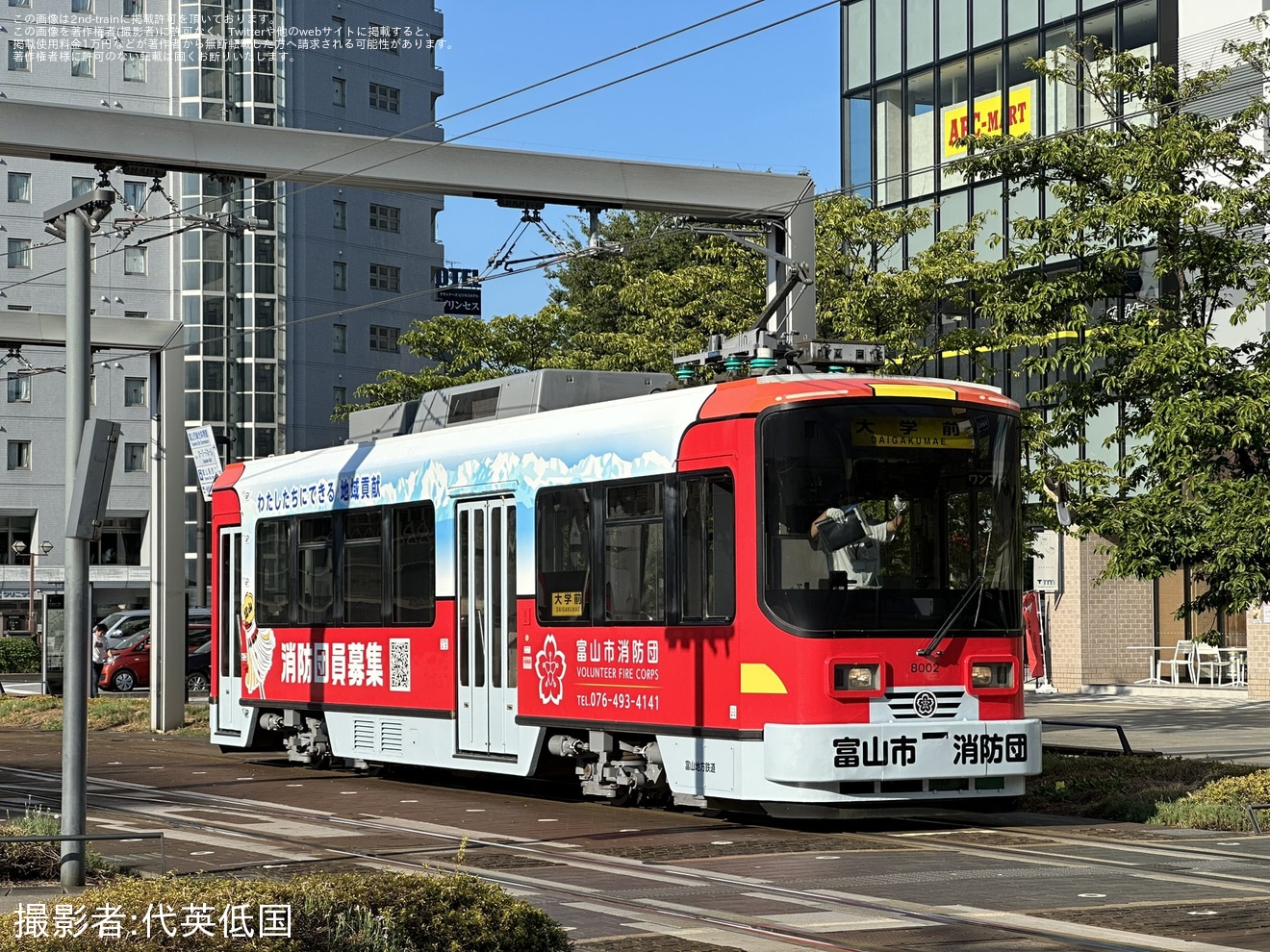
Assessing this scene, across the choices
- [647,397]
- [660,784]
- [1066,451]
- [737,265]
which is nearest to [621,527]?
[647,397]

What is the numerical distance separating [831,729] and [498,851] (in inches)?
102

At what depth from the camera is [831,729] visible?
1426cm

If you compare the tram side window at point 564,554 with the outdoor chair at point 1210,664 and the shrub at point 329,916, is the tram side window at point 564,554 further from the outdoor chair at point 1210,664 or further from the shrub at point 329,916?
the outdoor chair at point 1210,664

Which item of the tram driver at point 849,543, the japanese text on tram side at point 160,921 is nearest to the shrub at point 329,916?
the japanese text on tram side at point 160,921

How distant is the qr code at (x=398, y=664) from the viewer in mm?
19141

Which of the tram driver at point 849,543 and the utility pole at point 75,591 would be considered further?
the tram driver at point 849,543

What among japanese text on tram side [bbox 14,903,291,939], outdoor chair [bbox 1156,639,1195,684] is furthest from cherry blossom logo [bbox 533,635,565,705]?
outdoor chair [bbox 1156,639,1195,684]

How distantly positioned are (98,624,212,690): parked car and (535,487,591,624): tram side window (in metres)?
31.3

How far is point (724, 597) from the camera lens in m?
15.0

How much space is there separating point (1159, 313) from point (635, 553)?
518 centimetres

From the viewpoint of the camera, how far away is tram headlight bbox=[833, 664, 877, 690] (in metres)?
14.4

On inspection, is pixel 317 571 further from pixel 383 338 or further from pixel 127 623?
pixel 383 338

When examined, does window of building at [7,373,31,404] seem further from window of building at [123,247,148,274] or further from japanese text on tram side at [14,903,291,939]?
japanese text on tram side at [14,903,291,939]

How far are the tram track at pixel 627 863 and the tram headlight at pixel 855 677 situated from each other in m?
1.11
